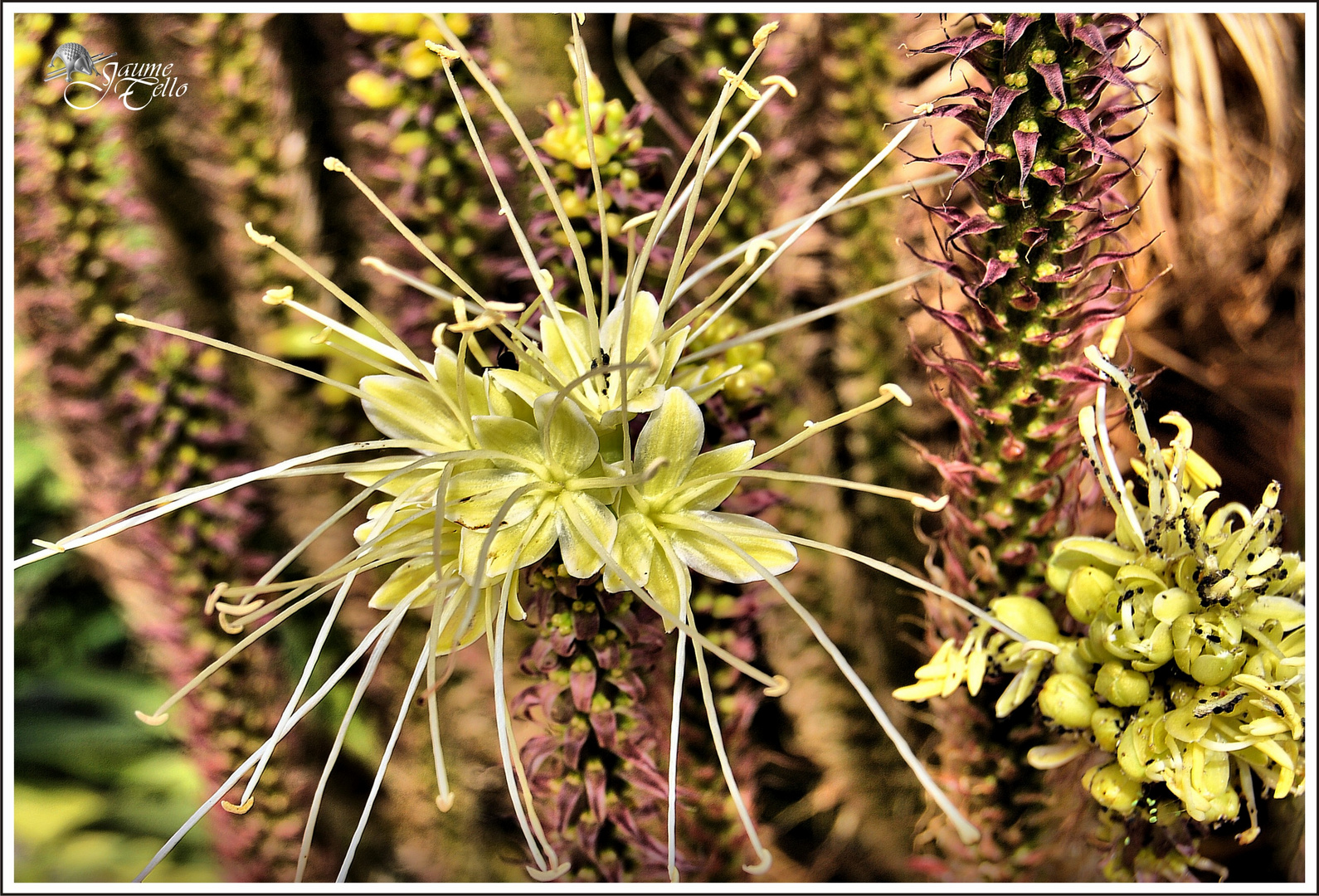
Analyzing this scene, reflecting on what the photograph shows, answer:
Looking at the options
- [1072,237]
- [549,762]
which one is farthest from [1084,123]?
[549,762]

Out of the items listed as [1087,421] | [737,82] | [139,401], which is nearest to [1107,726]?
[1087,421]

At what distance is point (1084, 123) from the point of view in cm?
47

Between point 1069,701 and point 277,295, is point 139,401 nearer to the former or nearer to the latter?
point 277,295

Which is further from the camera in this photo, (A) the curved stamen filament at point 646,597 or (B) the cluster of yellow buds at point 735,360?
(B) the cluster of yellow buds at point 735,360

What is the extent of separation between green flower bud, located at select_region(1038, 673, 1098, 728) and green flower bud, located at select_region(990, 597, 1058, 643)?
3cm

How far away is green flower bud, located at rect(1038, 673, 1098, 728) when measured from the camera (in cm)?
52

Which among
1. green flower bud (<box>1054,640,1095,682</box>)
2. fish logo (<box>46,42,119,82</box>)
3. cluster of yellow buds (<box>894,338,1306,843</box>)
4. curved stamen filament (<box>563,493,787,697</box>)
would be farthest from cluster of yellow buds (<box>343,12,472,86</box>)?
green flower bud (<box>1054,640,1095,682</box>)

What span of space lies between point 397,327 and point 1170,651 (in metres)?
0.60

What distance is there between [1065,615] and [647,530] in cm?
33

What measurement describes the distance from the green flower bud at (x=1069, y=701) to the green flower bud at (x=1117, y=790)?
0.04m

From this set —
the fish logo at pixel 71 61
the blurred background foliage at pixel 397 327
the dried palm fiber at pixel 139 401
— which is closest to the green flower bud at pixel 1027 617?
the blurred background foliage at pixel 397 327

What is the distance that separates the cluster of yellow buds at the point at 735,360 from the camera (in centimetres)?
57

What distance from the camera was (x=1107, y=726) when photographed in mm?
513

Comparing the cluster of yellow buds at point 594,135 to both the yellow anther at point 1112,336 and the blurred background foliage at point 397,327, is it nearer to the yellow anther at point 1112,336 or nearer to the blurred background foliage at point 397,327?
the blurred background foliage at point 397,327
